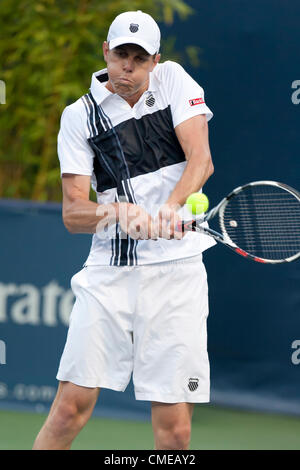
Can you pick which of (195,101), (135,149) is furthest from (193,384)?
(195,101)

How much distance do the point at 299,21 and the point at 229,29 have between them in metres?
0.39

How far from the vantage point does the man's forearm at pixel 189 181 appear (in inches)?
125

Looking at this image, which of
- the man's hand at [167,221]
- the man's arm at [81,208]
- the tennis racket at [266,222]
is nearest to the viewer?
the man's hand at [167,221]

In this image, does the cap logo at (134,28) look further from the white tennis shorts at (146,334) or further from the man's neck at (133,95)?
the white tennis shorts at (146,334)

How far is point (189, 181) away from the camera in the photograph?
3.20 metres

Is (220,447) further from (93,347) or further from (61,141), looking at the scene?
(61,141)

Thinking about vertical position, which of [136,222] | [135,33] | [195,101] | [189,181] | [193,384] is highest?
[135,33]

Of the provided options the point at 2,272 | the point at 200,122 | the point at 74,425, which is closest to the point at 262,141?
the point at 2,272

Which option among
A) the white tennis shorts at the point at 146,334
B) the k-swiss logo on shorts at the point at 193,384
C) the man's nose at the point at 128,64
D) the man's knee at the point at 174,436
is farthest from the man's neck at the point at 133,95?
the man's knee at the point at 174,436

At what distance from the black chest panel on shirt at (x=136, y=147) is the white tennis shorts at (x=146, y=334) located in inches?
12.2

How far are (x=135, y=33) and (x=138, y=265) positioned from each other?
0.73m

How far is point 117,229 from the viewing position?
130 inches

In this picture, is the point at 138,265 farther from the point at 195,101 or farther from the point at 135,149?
the point at 195,101

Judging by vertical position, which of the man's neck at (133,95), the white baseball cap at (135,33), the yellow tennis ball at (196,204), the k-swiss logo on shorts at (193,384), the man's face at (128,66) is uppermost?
the white baseball cap at (135,33)
